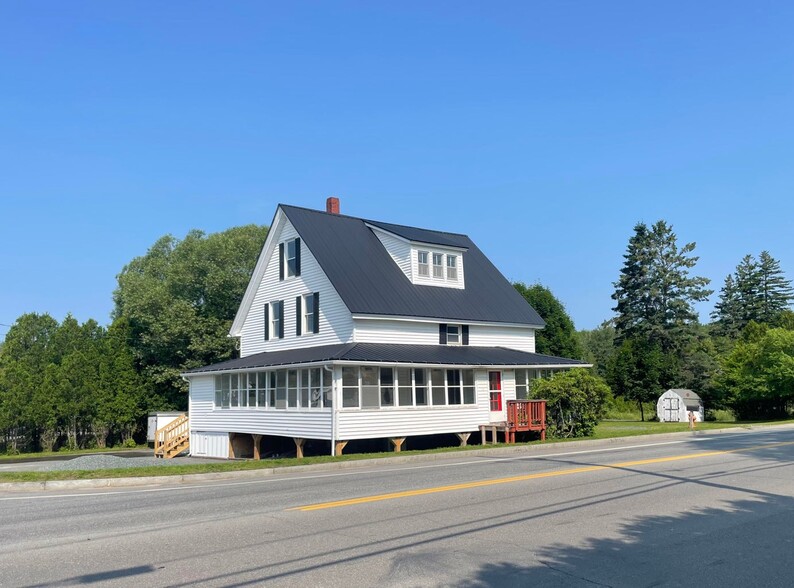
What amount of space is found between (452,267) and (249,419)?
1228 cm

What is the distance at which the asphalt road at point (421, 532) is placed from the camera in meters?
7.10

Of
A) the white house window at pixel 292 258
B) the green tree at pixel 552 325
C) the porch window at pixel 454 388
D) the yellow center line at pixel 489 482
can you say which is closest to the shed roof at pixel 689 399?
the green tree at pixel 552 325

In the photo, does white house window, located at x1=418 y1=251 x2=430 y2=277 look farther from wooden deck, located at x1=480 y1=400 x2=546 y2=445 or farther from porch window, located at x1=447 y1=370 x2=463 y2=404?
wooden deck, located at x1=480 y1=400 x2=546 y2=445

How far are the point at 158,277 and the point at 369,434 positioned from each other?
42.1 meters

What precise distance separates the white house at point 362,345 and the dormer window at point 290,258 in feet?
0.24

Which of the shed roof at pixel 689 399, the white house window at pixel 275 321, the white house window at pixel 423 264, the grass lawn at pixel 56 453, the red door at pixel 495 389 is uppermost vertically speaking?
the white house window at pixel 423 264

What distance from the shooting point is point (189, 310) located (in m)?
47.5

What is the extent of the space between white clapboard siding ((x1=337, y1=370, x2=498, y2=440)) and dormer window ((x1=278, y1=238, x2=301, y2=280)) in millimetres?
9008

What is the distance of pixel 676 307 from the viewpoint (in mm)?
68250

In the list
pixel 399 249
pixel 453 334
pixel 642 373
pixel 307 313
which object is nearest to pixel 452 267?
pixel 399 249

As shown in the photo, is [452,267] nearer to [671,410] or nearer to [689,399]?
[671,410]

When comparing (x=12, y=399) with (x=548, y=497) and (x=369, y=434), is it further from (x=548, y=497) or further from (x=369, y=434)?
(x=548, y=497)

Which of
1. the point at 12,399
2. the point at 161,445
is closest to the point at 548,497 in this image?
the point at 161,445

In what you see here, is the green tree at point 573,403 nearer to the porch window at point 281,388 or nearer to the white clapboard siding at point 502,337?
the white clapboard siding at point 502,337
